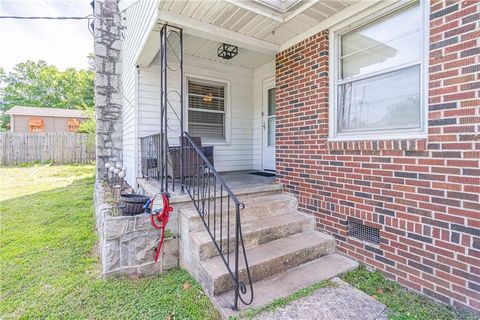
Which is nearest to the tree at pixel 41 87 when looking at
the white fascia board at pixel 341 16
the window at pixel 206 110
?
the window at pixel 206 110

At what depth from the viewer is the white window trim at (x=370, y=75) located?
2.21 metres

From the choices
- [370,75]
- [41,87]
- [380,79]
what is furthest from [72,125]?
[380,79]

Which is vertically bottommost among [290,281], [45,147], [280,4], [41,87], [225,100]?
[290,281]

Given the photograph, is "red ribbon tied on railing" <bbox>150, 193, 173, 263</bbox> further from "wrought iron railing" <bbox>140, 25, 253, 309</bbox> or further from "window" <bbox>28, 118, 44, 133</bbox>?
"window" <bbox>28, 118, 44, 133</bbox>

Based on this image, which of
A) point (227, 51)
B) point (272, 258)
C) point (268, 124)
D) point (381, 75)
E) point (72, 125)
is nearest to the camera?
point (272, 258)

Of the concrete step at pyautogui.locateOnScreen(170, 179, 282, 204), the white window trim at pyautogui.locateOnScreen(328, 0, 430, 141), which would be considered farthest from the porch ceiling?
the concrete step at pyautogui.locateOnScreen(170, 179, 282, 204)

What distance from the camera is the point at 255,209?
10.3ft

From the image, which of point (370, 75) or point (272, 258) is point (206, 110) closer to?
point (370, 75)

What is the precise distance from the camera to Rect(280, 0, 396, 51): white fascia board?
2.56 metres

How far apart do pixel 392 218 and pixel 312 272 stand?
0.96m

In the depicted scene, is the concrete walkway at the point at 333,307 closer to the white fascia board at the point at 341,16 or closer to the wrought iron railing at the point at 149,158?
the wrought iron railing at the point at 149,158

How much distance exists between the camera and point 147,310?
2.11 meters

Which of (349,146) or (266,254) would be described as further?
(349,146)

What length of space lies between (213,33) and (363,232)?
301 centimetres
